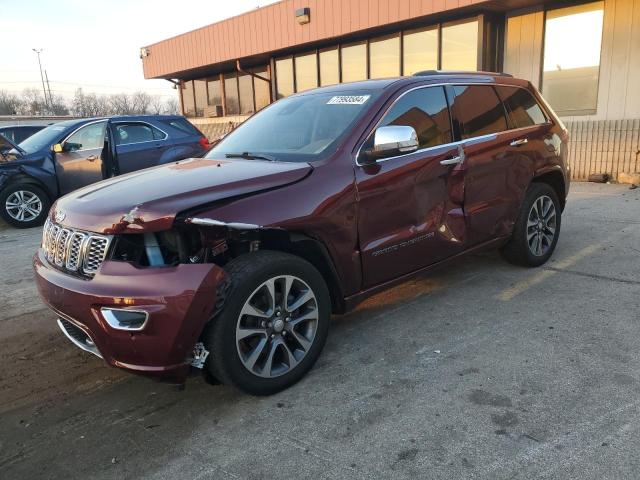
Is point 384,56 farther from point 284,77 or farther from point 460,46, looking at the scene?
point 284,77

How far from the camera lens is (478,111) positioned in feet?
13.7

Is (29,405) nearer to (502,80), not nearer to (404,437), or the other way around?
(404,437)

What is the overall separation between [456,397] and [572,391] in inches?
24.7

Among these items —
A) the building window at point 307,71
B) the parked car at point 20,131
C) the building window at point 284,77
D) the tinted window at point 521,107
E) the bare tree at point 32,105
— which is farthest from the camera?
the bare tree at point 32,105

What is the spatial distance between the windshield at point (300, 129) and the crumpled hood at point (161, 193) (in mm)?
240

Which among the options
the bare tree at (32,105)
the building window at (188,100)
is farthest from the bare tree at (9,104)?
the building window at (188,100)

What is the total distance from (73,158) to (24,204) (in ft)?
3.52

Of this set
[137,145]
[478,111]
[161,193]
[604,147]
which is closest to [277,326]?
[161,193]

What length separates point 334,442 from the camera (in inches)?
95.3

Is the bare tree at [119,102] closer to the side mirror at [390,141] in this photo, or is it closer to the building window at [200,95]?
the building window at [200,95]

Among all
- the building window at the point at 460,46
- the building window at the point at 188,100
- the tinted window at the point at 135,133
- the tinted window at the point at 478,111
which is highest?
the building window at the point at 460,46

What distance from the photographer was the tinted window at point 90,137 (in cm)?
850

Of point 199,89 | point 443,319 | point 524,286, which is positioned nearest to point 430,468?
point 443,319

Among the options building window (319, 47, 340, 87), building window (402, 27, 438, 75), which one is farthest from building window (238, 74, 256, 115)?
building window (402, 27, 438, 75)
